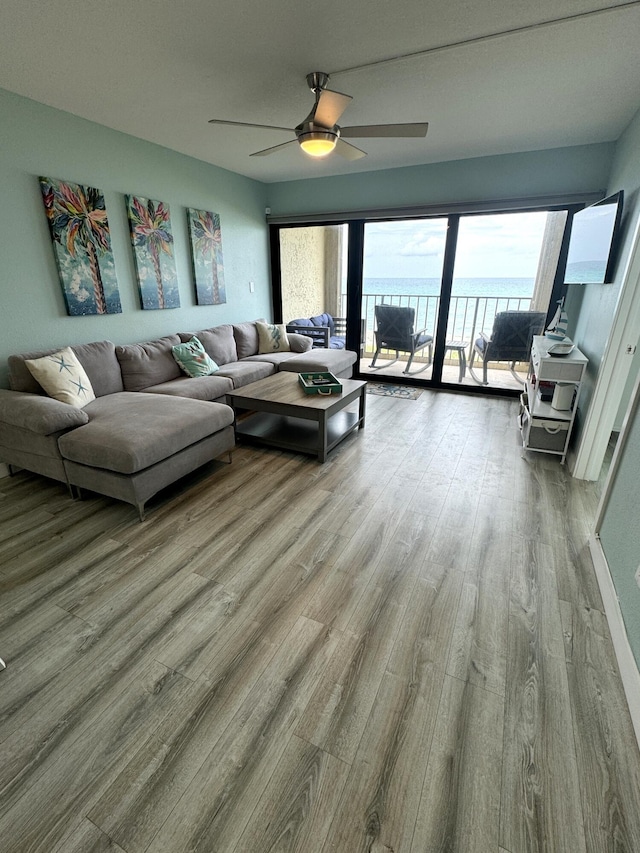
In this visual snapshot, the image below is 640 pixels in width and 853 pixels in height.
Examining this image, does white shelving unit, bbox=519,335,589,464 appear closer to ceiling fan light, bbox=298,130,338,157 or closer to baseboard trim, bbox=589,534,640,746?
baseboard trim, bbox=589,534,640,746

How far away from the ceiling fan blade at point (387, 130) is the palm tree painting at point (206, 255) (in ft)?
7.25

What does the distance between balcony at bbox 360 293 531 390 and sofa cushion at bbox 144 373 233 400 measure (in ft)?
7.81

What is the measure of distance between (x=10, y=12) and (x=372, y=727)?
11.1 feet

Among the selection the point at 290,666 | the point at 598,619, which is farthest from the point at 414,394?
the point at 290,666

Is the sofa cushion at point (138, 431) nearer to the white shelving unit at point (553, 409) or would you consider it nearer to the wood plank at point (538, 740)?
the wood plank at point (538, 740)

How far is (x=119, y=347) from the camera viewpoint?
11.0 ft

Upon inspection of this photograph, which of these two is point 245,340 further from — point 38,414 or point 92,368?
point 38,414

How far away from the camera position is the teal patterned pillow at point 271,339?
4.69m

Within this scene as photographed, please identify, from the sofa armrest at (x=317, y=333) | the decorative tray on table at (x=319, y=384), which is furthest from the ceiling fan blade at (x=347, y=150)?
the sofa armrest at (x=317, y=333)

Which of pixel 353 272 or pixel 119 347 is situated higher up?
pixel 353 272

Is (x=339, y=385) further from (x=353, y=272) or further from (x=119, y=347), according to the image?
(x=353, y=272)

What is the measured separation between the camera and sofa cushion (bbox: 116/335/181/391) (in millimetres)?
3344

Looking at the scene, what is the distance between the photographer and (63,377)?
2680mm

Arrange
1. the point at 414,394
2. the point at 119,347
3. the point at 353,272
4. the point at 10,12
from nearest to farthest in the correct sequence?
the point at 10,12
the point at 119,347
the point at 414,394
the point at 353,272
